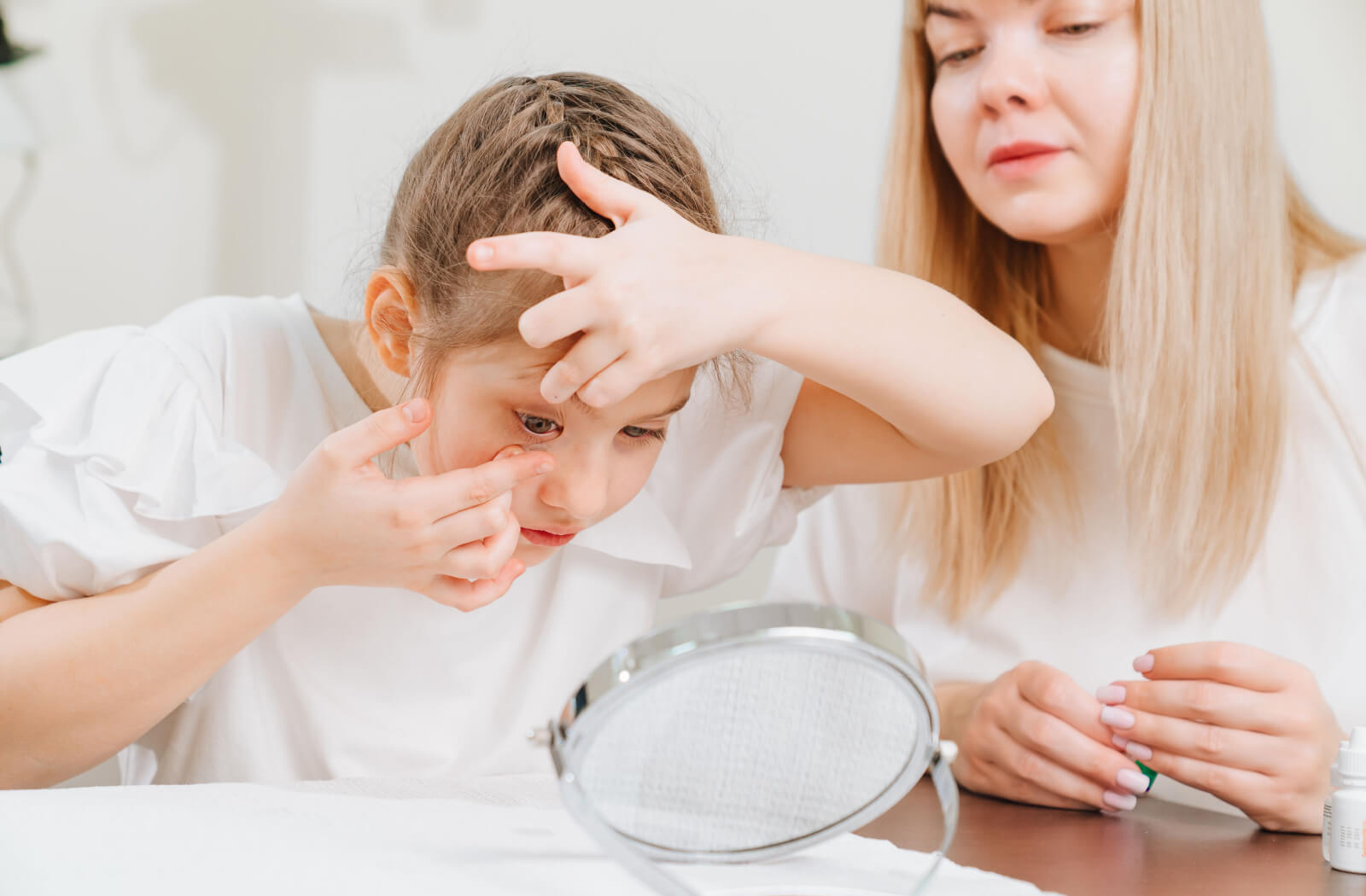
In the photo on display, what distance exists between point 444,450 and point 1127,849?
1.70 ft

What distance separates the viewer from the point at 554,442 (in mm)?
790

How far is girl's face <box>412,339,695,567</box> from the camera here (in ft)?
2.53

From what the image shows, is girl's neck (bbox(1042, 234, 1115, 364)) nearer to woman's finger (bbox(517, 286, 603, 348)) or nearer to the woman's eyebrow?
the woman's eyebrow

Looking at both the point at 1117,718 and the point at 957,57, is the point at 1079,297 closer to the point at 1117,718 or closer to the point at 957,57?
the point at 957,57

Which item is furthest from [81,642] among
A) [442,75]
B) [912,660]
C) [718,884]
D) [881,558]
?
[442,75]

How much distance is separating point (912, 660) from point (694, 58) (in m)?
1.45

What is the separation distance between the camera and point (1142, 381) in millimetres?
1097

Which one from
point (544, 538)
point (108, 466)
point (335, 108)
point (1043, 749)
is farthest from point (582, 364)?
point (335, 108)

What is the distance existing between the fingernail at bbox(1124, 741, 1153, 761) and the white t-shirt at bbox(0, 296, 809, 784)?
35cm

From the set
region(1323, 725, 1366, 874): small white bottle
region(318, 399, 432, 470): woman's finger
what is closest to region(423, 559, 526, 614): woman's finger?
region(318, 399, 432, 470): woman's finger

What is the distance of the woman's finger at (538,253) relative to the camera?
0.62 m

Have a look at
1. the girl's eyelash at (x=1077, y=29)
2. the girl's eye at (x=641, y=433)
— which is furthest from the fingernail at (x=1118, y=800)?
the girl's eyelash at (x=1077, y=29)

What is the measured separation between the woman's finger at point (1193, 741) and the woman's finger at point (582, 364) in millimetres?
504

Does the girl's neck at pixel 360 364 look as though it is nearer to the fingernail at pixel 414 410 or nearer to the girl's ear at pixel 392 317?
the girl's ear at pixel 392 317
